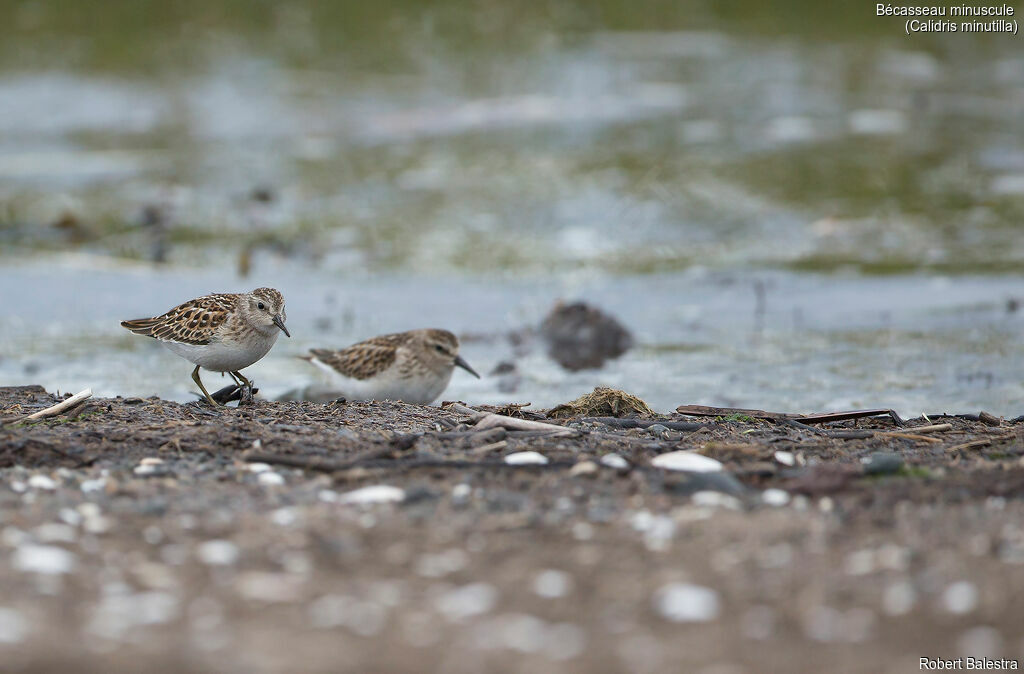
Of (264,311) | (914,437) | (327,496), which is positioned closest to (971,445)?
(914,437)

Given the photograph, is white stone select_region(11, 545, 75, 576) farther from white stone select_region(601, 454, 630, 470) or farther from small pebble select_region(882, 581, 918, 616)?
small pebble select_region(882, 581, 918, 616)

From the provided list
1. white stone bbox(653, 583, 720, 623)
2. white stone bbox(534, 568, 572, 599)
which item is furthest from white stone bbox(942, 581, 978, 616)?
white stone bbox(534, 568, 572, 599)

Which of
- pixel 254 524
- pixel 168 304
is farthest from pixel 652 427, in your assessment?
pixel 168 304

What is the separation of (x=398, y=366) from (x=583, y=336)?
2.09 metres

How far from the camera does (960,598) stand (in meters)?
3.80

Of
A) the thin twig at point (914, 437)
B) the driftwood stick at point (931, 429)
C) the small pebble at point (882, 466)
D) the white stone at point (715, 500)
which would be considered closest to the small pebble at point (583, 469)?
the white stone at point (715, 500)

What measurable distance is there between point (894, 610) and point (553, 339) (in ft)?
20.7

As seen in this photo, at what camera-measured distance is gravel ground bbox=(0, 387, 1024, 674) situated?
356cm

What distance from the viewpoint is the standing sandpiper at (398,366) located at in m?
8.18

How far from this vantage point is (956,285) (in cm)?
1141

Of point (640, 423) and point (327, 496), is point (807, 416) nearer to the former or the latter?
point (640, 423)

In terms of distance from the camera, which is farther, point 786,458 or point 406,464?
point 786,458

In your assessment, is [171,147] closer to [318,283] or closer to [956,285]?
[318,283]

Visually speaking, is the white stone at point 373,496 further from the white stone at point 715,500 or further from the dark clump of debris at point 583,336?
the dark clump of debris at point 583,336
